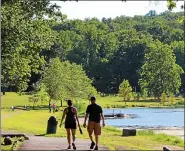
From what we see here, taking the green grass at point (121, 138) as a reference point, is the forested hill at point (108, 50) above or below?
above

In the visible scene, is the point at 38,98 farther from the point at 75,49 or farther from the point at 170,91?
the point at 75,49

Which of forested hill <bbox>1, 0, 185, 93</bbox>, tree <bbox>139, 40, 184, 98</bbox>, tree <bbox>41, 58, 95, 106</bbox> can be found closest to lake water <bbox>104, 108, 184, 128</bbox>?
forested hill <bbox>1, 0, 185, 93</bbox>

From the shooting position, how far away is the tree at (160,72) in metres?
116

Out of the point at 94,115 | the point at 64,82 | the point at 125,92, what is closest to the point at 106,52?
the point at 125,92

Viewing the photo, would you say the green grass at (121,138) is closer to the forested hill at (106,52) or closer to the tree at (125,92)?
the tree at (125,92)

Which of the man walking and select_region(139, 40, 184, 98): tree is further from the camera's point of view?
select_region(139, 40, 184, 98): tree

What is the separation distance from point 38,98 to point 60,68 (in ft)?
19.8

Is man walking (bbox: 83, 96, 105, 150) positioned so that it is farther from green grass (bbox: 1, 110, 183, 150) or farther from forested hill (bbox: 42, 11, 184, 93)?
forested hill (bbox: 42, 11, 184, 93)

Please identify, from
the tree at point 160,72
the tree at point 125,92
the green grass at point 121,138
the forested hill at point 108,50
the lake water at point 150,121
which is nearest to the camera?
the green grass at point 121,138

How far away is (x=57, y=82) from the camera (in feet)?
230

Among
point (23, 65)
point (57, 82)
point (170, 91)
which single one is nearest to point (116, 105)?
point (57, 82)

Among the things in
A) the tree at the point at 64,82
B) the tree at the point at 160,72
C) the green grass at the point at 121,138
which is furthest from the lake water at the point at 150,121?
the tree at the point at 160,72

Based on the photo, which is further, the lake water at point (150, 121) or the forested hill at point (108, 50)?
the forested hill at point (108, 50)

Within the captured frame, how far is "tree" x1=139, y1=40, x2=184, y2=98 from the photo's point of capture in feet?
381
